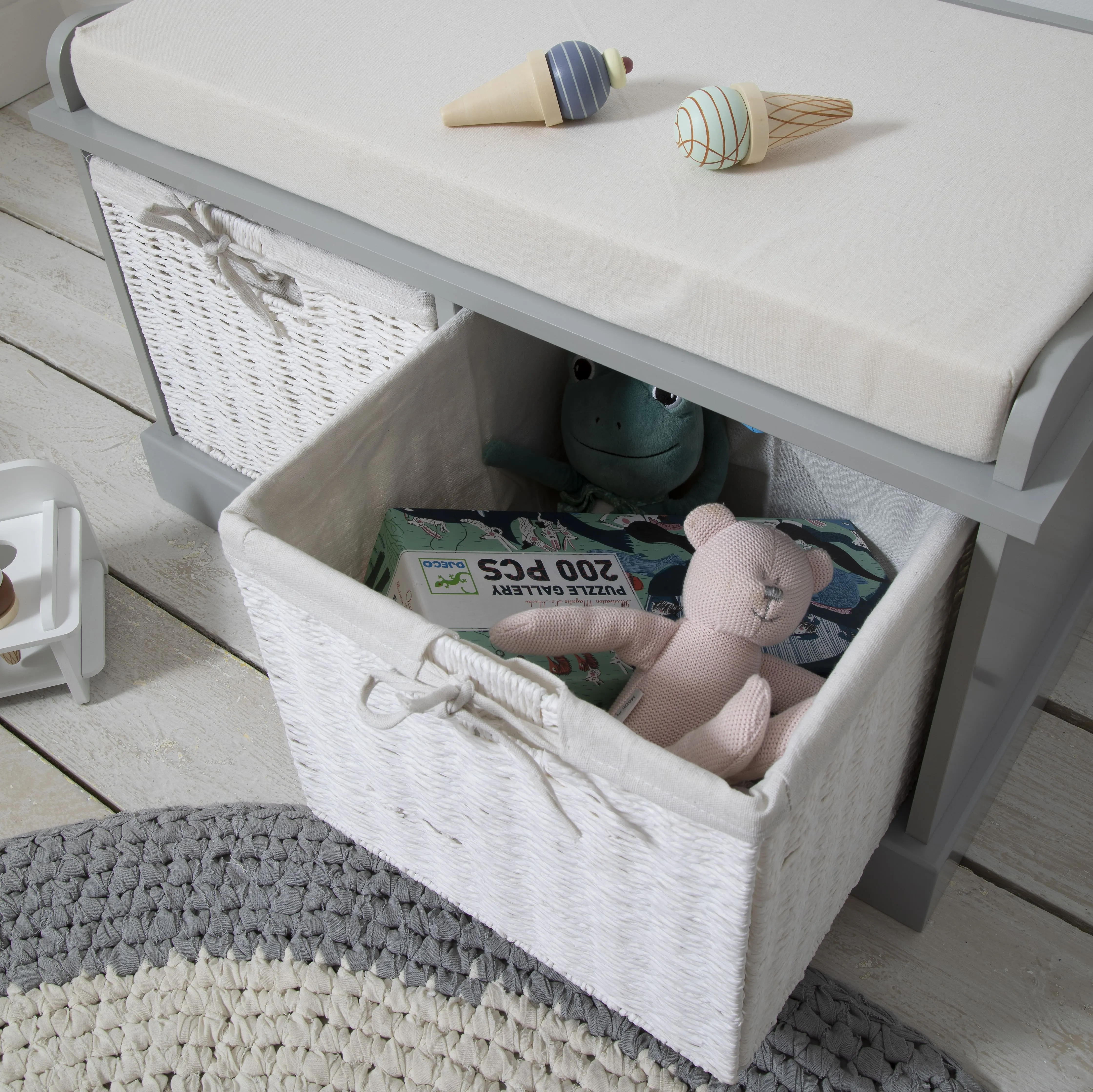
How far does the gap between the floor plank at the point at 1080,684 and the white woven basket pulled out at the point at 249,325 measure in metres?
0.65

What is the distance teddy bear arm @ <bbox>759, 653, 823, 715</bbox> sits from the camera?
74cm

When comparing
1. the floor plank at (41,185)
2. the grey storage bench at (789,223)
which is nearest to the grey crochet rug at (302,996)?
the grey storage bench at (789,223)

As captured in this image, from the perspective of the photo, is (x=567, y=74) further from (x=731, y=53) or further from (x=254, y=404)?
(x=254, y=404)

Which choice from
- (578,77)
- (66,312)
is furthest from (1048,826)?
(66,312)

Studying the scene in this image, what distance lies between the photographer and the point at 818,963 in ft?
2.81

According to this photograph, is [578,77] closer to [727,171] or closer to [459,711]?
[727,171]

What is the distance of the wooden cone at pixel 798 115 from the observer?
662 millimetres

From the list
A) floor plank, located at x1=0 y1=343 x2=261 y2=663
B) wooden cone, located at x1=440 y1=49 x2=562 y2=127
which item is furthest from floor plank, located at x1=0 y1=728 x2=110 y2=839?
wooden cone, located at x1=440 y1=49 x2=562 y2=127

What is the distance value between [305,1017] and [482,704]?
39 centimetres

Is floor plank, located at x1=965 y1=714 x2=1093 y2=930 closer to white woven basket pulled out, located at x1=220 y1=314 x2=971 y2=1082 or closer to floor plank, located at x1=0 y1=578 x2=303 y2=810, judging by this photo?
white woven basket pulled out, located at x1=220 y1=314 x2=971 y2=1082

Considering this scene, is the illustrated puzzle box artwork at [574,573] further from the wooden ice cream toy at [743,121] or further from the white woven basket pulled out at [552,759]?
the wooden ice cream toy at [743,121]

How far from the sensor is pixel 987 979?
0.84 meters

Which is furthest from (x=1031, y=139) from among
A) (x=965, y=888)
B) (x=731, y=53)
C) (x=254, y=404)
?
(x=254, y=404)

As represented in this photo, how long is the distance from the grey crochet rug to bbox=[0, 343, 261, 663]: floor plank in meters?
0.26
